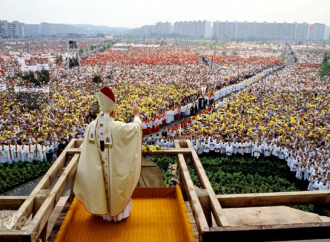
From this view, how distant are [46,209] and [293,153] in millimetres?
9676

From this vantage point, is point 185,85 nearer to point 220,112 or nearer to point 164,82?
point 164,82

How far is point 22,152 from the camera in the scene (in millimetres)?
10367

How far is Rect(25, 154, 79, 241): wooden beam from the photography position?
75.3 inches

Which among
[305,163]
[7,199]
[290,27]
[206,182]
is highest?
[290,27]

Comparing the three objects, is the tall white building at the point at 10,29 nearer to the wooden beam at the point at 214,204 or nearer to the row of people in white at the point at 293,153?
the row of people in white at the point at 293,153

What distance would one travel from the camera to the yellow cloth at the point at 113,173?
9.57 feet

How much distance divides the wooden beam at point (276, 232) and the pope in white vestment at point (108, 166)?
1444mm

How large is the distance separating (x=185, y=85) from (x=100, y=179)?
20.1m

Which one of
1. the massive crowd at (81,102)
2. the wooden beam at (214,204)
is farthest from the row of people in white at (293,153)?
the wooden beam at (214,204)

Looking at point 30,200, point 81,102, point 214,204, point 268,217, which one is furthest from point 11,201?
point 81,102

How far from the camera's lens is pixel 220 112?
15.2 m

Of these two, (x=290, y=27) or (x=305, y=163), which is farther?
(x=290, y=27)

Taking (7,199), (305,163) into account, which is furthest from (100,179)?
(305,163)

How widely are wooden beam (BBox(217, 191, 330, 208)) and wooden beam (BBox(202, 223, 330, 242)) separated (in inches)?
40.2
